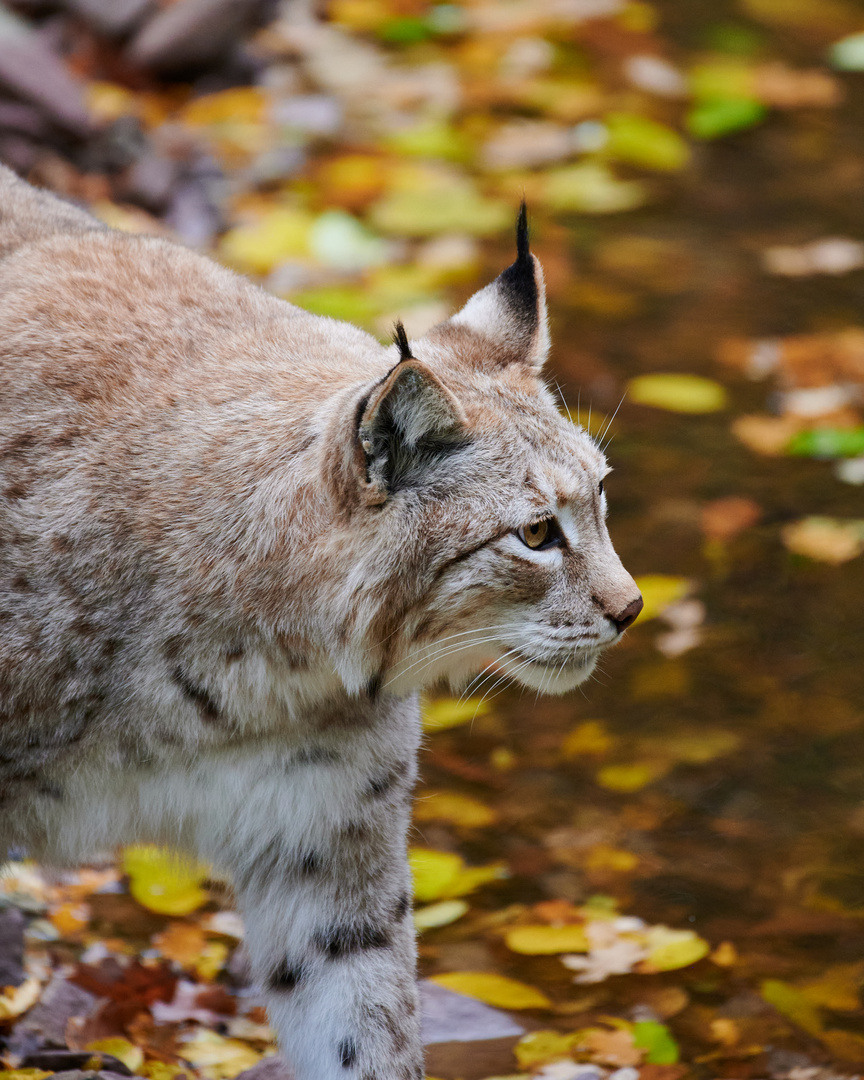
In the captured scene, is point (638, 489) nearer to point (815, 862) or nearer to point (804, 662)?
point (804, 662)

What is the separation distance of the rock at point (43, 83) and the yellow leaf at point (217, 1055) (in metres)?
4.52

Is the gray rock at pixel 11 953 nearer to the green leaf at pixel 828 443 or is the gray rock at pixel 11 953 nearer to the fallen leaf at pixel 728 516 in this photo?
the fallen leaf at pixel 728 516

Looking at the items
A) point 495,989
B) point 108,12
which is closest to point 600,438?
point 495,989

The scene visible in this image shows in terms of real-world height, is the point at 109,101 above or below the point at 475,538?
below

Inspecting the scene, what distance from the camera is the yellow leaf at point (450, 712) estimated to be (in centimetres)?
455

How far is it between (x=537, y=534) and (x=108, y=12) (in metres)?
5.56

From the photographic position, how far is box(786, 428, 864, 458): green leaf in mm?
5340

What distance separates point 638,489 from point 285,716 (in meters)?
2.54

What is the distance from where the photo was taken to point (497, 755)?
4.42 meters

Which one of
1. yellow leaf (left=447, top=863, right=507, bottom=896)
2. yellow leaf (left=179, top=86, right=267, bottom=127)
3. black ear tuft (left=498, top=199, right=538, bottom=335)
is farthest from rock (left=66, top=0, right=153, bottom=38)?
yellow leaf (left=447, top=863, right=507, bottom=896)

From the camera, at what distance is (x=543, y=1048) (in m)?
3.46

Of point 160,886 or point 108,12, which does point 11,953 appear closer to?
point 160,886

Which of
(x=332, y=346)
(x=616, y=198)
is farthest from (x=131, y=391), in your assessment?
(x=616, y=198)

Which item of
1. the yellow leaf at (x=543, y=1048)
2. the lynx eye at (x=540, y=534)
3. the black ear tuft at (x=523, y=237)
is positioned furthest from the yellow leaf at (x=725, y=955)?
the black ear tuft at (x=523, y=237)
